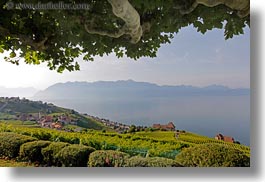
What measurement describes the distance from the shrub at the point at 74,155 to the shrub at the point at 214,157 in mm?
842

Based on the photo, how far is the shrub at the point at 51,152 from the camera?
402 cm

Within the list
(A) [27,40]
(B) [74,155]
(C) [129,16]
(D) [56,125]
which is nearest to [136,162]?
(B) [74,155]

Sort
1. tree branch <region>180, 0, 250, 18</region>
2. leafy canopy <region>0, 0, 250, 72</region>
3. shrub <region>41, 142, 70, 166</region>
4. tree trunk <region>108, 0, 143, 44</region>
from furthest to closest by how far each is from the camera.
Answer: shrub <region>41, 142, 70, 166</region> < leafy canopy <region>0, 0, 250, 72</region> < tree branch <region>180, 0, 250, 18</region> < tree trunk <region>108, 0, 143, 44</region>

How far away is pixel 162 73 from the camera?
405 cm

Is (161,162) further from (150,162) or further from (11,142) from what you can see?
(11,142)

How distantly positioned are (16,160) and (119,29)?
1.48 metres

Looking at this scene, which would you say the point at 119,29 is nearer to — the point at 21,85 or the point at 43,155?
the point at 21,85

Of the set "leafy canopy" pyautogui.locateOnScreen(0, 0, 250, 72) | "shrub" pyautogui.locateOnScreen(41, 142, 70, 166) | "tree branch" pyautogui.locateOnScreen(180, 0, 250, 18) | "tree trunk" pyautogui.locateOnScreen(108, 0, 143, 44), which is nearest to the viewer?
"tree trunk" pyautogui.locateOnScreen(108, 0, 143, 44)

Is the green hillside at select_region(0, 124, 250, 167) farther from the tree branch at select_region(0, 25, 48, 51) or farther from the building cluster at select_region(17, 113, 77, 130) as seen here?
the tree branch at select_region(0, 25, 48, 51)

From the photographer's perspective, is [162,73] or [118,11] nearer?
[118,11]

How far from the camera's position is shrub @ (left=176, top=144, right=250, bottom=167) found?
392 centimetres

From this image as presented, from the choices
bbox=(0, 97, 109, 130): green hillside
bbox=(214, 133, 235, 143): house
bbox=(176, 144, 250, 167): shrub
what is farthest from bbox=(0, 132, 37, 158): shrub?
bbox=(214, 133, 235, 143): house

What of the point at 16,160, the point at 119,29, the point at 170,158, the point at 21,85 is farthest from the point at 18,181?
the point at 119,29

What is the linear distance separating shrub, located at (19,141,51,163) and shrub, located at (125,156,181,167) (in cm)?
77
